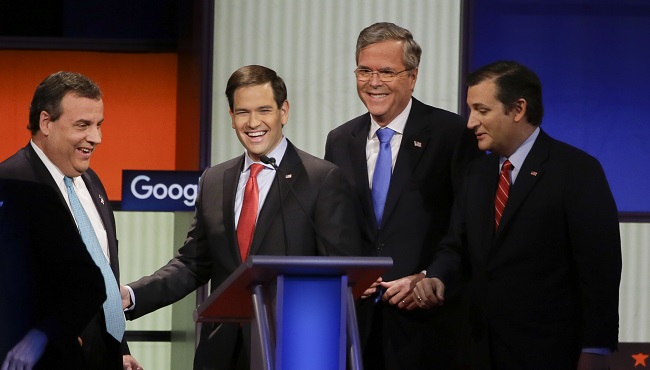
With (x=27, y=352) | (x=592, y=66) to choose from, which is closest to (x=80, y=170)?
(x=27, y=352)

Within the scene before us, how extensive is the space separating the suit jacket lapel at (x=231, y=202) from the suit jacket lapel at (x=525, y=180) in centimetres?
89

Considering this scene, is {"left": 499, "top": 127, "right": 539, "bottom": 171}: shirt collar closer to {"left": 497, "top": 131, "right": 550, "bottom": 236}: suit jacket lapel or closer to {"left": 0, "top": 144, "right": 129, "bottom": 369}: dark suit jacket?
{"left": 497, "top": 131, "right": 550, "bottom": 236}: suit jacket lapel

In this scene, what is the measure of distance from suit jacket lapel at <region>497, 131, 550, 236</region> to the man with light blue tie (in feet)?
4.27

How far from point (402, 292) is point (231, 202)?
68 centimetres

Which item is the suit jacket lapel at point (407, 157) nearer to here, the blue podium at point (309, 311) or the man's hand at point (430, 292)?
the man's hand at point (430, 292)

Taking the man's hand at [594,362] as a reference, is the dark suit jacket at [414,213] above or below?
above

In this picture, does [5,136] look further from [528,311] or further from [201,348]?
[528,311]

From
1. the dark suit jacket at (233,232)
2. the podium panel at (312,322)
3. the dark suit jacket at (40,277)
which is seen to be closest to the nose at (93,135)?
the dark suit jacket at (233,232)

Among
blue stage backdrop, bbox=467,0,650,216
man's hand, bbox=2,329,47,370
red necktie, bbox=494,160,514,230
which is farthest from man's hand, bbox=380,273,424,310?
blue stage backdrop, bbox=467,0,650,216

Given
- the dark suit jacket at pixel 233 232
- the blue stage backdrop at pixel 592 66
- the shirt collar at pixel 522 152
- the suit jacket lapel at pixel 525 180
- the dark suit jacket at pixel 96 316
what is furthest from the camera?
the blue stage backdrop at pixel 592 66

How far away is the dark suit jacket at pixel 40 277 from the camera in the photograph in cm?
295

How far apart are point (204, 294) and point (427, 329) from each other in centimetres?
161

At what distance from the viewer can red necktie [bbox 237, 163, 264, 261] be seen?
12.7 ft

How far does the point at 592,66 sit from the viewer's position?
586 cm
